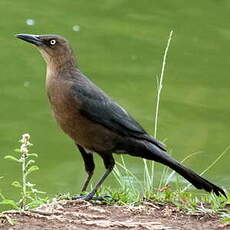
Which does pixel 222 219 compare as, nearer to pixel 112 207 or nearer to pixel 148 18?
pixel 112 207

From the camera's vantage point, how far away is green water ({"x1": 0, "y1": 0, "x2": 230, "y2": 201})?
10062 mm

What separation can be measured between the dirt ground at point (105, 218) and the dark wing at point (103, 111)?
0.61 m

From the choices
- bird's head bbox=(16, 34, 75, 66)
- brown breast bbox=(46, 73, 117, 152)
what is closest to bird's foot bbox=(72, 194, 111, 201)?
brown breast bbox=(46, 73, 117, 152)

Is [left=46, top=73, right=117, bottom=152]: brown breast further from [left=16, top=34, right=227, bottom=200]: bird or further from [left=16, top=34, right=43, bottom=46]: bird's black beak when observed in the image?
[left=16, top=34, right=43, bottom=46]: bird's black beak

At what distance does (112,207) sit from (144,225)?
0.50 m

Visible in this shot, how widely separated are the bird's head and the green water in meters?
2.17

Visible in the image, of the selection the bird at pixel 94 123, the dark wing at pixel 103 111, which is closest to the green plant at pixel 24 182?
the bird at pixel 94 123

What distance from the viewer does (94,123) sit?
260 inches

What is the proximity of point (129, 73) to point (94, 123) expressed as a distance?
6065 millimetres

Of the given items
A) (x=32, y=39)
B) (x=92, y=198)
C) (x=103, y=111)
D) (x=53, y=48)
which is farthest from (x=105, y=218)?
(x=32, y=39)

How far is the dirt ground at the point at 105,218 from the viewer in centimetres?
570

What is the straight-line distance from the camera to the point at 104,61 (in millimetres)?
13039

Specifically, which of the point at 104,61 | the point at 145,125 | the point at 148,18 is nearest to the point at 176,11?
the point at 148,18

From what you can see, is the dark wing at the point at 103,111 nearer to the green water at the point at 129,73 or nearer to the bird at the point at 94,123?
the bird at the point at 94,123
